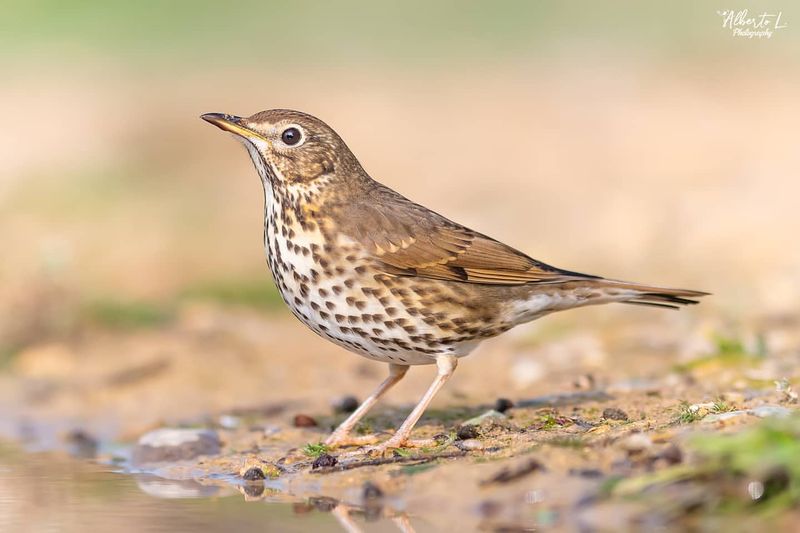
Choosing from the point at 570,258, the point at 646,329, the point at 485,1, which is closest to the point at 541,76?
the point at 485,1

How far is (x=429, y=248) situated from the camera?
25.7ft

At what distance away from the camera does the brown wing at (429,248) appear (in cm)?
760

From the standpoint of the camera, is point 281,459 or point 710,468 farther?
point 281,459

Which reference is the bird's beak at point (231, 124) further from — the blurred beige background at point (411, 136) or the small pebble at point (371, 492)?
the blurred beige background at point (411, 136)

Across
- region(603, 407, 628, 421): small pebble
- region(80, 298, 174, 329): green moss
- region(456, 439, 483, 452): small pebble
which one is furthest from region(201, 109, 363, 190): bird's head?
region(80, 298, 174, 329): green moss

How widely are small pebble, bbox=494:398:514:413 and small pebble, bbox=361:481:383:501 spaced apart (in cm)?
195

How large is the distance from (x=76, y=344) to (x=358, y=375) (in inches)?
93.1

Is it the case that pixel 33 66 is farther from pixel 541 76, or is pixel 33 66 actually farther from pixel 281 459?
pixel 281 459

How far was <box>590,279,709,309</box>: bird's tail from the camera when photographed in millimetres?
7832

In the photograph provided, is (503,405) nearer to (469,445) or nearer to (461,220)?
(469,445)

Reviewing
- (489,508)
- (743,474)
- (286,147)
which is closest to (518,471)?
(489,508)

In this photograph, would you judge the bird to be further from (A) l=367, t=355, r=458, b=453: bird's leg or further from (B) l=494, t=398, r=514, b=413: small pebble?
(B) l=494, t=398, r=514, b=413: small pebble

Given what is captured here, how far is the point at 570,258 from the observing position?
43.0 feet

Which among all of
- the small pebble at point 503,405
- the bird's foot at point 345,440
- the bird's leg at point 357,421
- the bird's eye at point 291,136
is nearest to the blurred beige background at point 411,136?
the small pebble at point 503,405
